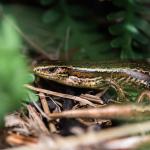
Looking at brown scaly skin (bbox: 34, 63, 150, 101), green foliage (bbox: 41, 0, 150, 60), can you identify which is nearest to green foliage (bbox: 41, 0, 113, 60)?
green foliage (bbox: 41, 0, 150, 60)

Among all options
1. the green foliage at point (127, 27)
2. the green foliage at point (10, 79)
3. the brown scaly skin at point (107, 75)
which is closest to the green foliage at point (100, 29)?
the green foliage at point (127, 27)

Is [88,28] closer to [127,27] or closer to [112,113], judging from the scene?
[127,27]

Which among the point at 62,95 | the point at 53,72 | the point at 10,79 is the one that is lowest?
the point at 62,95

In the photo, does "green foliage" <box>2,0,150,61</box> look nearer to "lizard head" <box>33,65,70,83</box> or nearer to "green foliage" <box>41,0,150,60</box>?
"green foliage" <box>41,0,150,60</box>

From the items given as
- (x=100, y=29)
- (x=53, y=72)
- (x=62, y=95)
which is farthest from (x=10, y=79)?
(x=100, y=29)

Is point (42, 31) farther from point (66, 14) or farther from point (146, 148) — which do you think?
point (146, 148)

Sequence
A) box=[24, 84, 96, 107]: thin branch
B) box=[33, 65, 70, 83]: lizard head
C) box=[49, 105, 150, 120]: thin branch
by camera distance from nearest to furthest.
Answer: box=[49, 105, 150, 120]: thin branch → box=[24, 84, 96, 107]: thin branch → box=[33, 65, 70, 83]: lizard head

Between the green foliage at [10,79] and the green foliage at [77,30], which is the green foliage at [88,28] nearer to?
the green foliage at [77,30]

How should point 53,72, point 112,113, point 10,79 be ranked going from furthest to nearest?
point 53,72 → point 112,113 → point 10,79

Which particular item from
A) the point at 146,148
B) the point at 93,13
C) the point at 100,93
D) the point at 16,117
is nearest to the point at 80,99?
the point at 100,93
